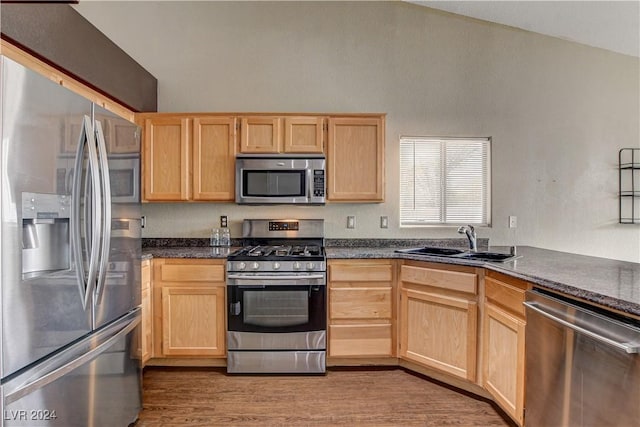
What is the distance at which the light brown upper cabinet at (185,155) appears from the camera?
299cm

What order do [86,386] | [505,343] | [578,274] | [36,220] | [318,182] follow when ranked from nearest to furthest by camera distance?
[36,220] → [86,386] → [578,274] → [505,343] → [318,182]

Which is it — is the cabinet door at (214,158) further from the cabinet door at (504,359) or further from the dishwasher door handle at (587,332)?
the dishwasher door handle at (587,332)

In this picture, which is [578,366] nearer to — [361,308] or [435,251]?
[361,308]

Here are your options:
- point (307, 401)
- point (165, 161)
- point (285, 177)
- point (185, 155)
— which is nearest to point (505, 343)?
point (307, 401)

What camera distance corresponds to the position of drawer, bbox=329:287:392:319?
8.86ft

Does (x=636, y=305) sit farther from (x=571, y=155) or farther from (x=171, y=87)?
(x=171, y=87)

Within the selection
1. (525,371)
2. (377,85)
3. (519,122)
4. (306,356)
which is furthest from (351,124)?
(525,371)

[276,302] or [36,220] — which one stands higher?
[36,220]

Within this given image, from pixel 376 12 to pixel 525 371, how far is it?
127 inches

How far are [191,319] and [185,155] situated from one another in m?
1.39

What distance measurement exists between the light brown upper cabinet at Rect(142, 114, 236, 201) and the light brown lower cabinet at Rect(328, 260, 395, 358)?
1.23 m

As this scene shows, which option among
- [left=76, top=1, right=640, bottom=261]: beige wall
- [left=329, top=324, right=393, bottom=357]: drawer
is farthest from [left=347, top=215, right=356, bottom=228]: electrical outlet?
[left=329, top=324, right=393, bottom=357]: drawer

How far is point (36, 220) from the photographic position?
1280 mm

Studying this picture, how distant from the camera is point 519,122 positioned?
10.9 feet
